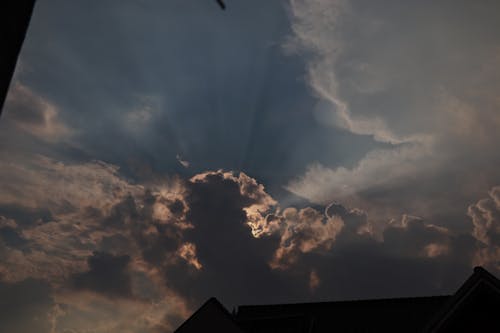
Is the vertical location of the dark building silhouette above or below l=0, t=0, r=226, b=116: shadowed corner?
below

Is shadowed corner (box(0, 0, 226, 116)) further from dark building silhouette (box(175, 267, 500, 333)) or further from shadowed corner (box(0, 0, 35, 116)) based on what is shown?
dark building silhouette (box(175, 267, 500, 333))

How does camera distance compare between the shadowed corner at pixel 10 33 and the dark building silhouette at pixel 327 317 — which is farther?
the dark building silhouette at pixel 327 317

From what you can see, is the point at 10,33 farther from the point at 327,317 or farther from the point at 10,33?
the point at 327,317

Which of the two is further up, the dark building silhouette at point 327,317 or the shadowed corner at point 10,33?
the shadowed corner at point 10,33

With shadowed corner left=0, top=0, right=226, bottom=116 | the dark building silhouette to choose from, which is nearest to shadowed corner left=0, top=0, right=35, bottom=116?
shadowed corner left=0, top=0, right=226, bottom=116

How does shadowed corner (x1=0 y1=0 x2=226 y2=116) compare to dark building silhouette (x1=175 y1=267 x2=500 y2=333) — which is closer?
shadowed corner (x1=0 y1=0 x2=226 y2=116)

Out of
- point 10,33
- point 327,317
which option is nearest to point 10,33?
point 10,33

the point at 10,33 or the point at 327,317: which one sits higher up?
the point at 10,33

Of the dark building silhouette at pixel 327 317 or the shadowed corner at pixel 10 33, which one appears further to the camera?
the dark building silhouette at pixel 327 317

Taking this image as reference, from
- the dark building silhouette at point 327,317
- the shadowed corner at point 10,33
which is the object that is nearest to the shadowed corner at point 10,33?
the shadowed corner at point 10,33

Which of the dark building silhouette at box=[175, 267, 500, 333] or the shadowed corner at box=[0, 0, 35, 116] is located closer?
the shadowed corner at box=[0, 0, 35, 116]

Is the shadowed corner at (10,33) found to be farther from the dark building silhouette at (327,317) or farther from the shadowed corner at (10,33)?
the dark building silhouette at (327,317)

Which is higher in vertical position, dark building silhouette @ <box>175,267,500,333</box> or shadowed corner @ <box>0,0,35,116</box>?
shadowed corner @ <box>0,0,35,116</box>

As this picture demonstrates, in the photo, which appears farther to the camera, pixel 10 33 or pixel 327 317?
pixel 327 317
